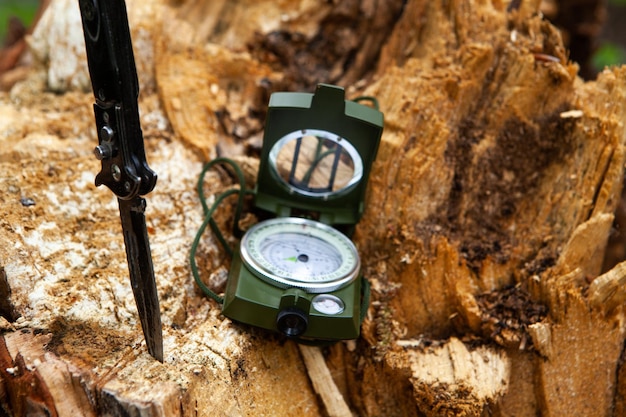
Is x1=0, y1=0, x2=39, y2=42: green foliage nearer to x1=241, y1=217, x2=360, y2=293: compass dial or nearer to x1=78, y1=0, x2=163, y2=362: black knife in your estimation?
x1=241, y1=217, x2=360, y2=293: compass dial

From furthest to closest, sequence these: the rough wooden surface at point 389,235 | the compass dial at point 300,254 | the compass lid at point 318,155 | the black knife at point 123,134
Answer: the compass lid at point 318,155
the compass dial at point 300,254
the rough wooden surface at point 389,235
the black knife at point 123,134

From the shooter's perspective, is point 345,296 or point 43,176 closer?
point 345,296

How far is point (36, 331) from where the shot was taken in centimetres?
147

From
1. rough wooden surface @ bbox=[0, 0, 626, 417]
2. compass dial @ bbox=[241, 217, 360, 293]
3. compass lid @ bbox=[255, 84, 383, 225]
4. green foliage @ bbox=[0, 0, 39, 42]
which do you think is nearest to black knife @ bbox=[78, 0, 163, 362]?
rough wooden surface @ bbox=[0, 0, 626, 417]

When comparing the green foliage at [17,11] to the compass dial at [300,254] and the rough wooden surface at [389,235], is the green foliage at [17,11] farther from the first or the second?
the compass dial at [300,254]

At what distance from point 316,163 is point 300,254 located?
33 cm

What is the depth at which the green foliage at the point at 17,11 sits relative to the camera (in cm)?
484

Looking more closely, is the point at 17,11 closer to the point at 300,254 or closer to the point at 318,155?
the point at 318,155

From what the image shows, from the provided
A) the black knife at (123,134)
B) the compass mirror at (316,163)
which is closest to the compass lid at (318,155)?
the compass mirror at (316,163)

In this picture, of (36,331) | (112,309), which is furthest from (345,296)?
(36,331)

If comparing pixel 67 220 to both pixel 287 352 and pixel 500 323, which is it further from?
pixel 500 323

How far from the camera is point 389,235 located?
1946mm

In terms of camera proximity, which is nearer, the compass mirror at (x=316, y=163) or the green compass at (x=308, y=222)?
the green compass at (x=308, y=222)

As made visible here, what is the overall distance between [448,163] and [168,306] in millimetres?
1026
